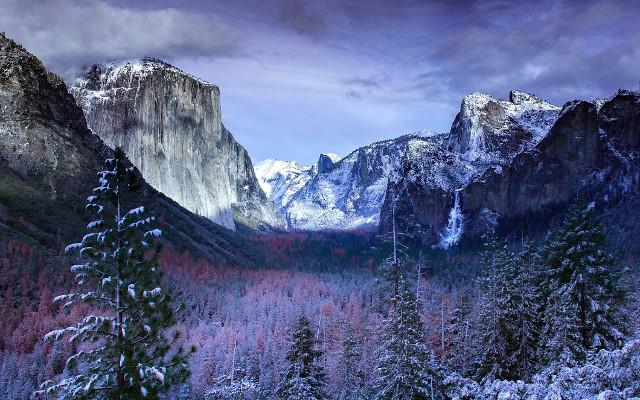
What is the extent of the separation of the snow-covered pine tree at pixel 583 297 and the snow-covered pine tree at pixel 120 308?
18388mm

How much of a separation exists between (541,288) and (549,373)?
13.5 m

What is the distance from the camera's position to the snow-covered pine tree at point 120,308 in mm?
18500

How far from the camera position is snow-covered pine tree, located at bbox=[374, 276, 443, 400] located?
2780cm

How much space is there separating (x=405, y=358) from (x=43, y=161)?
136279 millimetres

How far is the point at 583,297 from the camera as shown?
28.7 metres

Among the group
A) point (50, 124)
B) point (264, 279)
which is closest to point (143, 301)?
point (264, 279)

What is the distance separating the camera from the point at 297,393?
32656 millimetres

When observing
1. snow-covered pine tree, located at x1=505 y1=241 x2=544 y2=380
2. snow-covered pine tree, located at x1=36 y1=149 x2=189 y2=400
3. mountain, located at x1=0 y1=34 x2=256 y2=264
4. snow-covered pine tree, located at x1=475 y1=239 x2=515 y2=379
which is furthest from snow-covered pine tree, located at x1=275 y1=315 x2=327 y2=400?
mountain, located at x1=0 y1=34 x2=256 y2=264

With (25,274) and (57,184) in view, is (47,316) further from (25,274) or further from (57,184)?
(57,184)

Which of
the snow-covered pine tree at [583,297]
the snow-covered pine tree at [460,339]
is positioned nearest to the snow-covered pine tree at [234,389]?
the snow-covered pine tree at [460,339]

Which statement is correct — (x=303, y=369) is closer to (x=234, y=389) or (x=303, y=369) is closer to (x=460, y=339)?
(x=460, y=339)

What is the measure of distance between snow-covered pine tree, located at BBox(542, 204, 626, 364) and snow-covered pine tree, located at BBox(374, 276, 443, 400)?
6.00 m

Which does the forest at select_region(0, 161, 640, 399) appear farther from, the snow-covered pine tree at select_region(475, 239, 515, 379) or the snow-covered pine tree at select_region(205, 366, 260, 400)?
the snow-covered pine tree at select_region(205, 366, 260, 400)

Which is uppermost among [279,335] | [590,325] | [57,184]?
[57,184]
